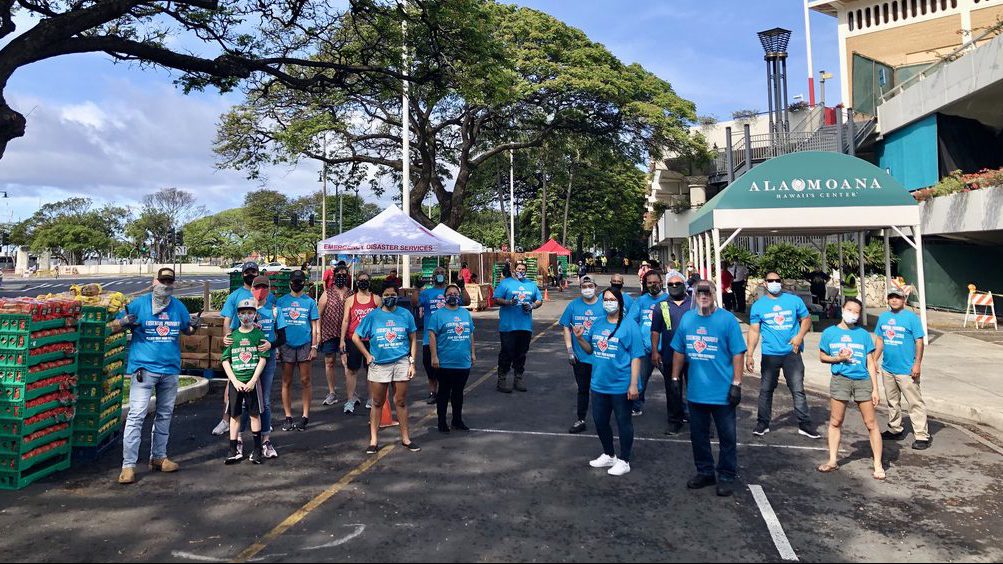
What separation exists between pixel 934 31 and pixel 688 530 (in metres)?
40.4

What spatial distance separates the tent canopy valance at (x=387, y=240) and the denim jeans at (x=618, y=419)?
1046cm

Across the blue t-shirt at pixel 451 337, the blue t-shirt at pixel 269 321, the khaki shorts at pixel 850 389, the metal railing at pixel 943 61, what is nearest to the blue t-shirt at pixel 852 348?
the khaki shorts at pixel 850 389

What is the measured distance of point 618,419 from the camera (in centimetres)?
565

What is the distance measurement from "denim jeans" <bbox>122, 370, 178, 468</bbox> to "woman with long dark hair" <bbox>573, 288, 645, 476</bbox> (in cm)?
421

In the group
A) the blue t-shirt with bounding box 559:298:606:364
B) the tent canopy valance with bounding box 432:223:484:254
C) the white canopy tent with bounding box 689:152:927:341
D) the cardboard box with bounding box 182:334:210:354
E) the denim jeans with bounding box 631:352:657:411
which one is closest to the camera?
the blue t-shirt with bounding box 559:298:606:364

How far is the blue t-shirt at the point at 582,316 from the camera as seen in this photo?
6.80m

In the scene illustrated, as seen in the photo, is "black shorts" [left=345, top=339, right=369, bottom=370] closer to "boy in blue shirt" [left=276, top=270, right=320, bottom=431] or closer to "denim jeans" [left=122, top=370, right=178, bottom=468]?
"boy in blue shirt" [left=276, top=270, right=320, bottom=431]

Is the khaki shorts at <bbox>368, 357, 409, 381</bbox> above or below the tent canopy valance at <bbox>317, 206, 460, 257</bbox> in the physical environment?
below

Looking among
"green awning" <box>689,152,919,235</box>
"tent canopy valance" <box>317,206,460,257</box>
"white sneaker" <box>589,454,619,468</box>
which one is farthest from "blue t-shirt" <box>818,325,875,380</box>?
"tent canopy valance" <box>317,206,460,257</box>

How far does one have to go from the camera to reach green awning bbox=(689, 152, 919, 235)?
44.4 feet

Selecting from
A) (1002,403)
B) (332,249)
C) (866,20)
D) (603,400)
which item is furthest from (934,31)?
(603,400)

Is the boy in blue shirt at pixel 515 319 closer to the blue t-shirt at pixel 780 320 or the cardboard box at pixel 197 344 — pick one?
the blue t-shirt at pixel 780 320

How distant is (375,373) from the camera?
625 centimetres

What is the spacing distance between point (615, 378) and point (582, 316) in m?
1.44
